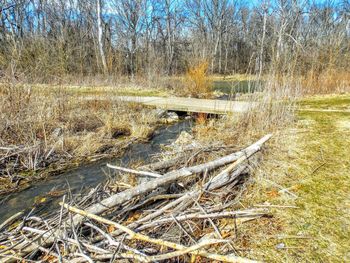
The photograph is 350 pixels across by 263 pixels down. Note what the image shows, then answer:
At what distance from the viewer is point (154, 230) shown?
5.03 ft

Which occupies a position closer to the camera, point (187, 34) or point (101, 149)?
point (101, 149)

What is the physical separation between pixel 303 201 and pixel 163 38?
21.3 metres

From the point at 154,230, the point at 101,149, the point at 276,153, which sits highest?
the point at 276,153

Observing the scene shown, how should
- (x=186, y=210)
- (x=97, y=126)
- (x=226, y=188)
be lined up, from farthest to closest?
(x=97, y=126) → (x=226, y=188) → (x=186, y=210)

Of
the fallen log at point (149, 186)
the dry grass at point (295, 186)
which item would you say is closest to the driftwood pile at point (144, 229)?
the fallen log at point (149, 186)

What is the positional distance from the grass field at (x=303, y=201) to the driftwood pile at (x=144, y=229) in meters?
0.16

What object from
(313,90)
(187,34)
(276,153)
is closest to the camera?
(276,153)

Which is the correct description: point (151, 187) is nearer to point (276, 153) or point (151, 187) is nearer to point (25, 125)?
point (276, 153)

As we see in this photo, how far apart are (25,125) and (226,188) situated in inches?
146

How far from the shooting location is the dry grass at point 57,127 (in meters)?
3.63

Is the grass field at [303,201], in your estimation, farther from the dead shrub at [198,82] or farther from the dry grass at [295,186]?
the dead shrub at [198,82]

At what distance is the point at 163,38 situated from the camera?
20.9 m

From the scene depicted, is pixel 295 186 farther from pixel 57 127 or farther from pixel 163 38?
pixel 163 38

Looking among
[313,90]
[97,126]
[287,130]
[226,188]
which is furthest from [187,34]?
[226,188]
